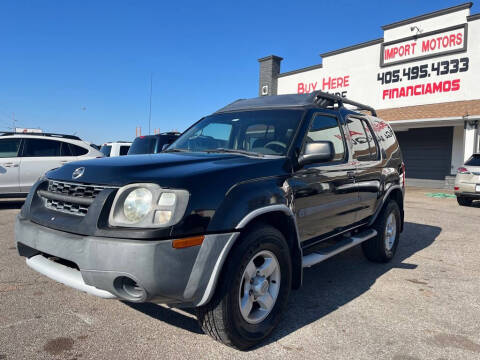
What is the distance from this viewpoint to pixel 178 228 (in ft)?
7.22

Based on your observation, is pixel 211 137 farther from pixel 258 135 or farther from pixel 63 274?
pixel 63 274

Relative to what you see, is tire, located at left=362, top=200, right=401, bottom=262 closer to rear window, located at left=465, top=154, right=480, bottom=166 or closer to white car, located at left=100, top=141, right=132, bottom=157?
rear window, located at left=465, top=154, right=480, bottom=166

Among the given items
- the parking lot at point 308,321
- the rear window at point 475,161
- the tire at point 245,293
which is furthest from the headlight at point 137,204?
the rear window at point 475,161

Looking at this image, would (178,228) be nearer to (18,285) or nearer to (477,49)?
(18,285)

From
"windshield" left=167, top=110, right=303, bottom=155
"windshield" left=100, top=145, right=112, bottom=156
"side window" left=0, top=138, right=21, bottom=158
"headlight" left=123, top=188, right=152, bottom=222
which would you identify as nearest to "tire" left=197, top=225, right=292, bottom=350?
"headlight" left=123, top=188, right=152, bottom=222

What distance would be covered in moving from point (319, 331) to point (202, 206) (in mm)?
1467

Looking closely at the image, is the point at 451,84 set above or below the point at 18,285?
above

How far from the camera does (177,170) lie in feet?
8.14

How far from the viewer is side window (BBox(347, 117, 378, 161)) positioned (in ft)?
13.8

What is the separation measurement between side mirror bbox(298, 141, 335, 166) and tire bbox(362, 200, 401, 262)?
6.95 ft

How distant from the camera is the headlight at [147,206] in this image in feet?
7.26

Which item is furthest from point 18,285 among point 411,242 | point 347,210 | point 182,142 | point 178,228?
point 411,242

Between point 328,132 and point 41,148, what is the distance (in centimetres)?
754

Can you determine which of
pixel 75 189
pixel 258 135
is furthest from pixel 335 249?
pixel 75 189
